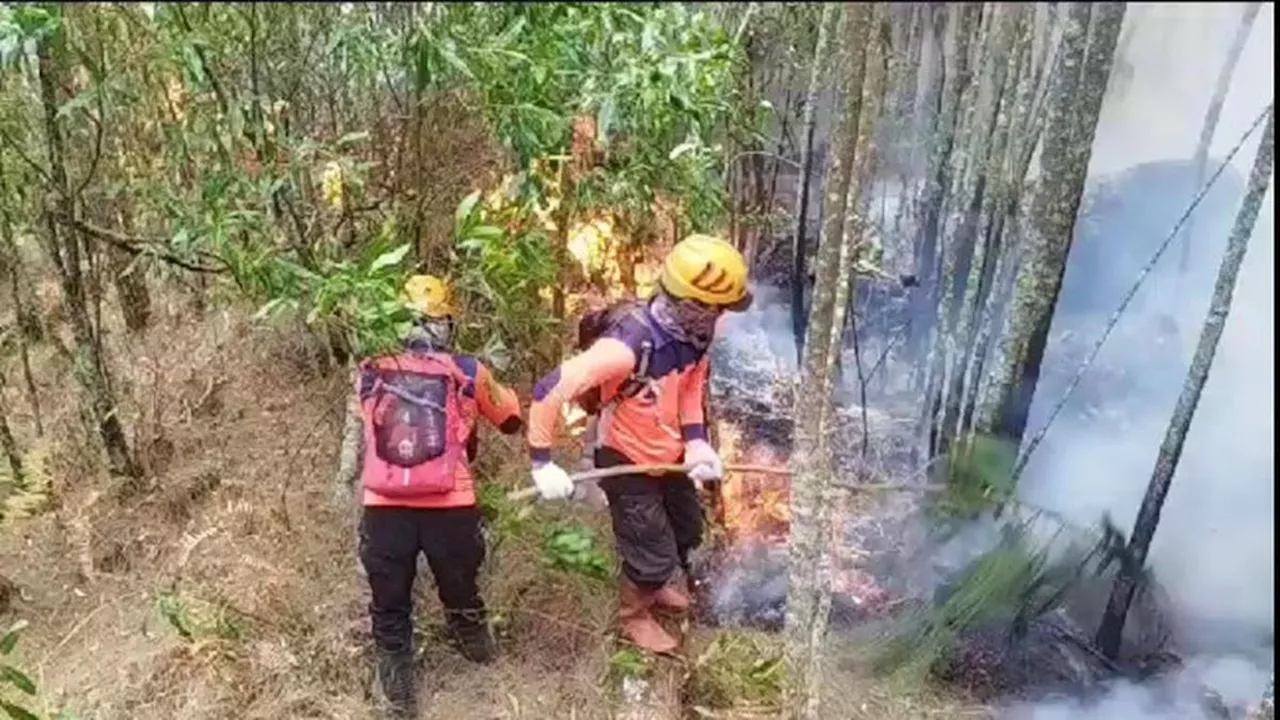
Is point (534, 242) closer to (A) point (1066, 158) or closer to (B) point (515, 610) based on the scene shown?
(B) point (515, 610)

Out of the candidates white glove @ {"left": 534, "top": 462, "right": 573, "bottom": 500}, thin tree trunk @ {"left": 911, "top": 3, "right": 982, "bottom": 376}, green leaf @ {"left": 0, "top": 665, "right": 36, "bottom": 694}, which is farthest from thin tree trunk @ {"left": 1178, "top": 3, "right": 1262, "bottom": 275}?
green leaf @ {"left": 0, "top": 665, "right": 36, "bottom": 694}

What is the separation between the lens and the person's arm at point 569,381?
466 centimetres

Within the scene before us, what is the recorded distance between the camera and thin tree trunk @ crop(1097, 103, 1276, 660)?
5.55m

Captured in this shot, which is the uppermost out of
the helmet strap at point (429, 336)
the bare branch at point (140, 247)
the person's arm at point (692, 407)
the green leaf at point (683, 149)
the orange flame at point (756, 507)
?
the green leaf at point (683, 149)

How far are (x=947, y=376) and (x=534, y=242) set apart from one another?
153 inches

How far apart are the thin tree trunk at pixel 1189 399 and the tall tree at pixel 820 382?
2047 millimetres

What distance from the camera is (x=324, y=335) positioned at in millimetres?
6383

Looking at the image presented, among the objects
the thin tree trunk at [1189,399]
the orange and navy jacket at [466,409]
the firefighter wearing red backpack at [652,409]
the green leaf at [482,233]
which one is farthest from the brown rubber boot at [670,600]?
the thin tree trunk at [1189,399]

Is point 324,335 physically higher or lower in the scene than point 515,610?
higher

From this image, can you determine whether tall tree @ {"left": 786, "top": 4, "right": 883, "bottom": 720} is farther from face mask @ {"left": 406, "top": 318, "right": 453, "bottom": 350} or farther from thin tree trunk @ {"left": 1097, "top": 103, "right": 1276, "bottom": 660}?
thin tree trunk @ {"left": 1097, "top": 103, "right": 1276, "bottom": 660}

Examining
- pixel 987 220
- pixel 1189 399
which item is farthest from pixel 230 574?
pixel 987 220

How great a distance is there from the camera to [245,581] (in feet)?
18.3

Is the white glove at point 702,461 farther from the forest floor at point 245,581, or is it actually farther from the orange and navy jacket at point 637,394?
the forest floor at point 245,581

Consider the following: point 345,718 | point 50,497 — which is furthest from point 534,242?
point 50,497
